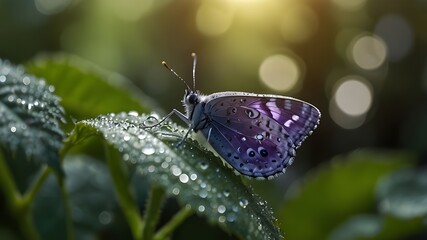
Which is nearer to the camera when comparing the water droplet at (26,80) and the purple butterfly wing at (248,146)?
the water droplet at (26,80)

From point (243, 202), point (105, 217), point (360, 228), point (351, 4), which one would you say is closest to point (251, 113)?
point (243, 202)

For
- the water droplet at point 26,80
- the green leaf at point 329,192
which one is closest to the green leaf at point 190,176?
the water droplet at point 26,80

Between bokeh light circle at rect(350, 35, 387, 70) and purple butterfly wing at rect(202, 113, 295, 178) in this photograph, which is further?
bokeh light circle at rect(350, 35, 387, 70)

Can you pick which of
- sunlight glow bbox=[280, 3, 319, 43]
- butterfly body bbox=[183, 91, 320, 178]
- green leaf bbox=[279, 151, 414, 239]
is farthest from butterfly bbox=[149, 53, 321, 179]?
sunlight glow bbox=[280, 3, 319, 43]

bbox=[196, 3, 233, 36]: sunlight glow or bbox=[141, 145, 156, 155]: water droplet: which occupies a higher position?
bbox=[141, 145, 156, 155]: water droplet

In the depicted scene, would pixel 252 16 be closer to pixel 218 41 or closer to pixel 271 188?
pixel 218 41

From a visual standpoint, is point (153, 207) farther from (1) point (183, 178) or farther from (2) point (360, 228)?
(2) point (360, 228)

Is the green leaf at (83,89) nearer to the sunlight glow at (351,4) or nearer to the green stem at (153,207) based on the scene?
the green stem at (153,207)

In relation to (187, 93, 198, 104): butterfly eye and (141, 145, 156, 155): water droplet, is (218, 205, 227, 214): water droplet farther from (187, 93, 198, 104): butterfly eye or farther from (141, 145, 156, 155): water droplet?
(187, 93, 198, 104): butterfly eye
